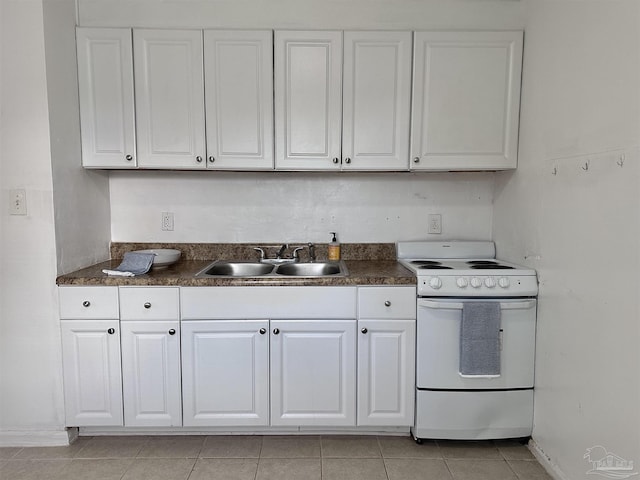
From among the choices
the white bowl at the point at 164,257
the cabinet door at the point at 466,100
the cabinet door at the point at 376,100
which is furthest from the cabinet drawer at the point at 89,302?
the cabinet door at the point at 466,100

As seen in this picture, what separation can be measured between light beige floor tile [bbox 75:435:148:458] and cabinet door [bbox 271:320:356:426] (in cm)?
72

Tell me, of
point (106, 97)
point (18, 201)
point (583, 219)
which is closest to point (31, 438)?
point (18, 201)

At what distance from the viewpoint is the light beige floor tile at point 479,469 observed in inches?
70.3

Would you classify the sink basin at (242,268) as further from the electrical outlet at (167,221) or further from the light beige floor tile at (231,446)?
the light beige floor tile at (231,446)

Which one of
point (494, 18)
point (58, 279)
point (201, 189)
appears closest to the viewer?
point (58, 279)

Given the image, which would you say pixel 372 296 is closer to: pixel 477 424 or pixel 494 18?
pixel 477 424

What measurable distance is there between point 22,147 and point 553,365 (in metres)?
2.72

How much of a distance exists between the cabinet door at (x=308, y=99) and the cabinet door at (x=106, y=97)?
81 cm

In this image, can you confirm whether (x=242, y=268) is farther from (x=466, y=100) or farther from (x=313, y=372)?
(x=466, y=100)

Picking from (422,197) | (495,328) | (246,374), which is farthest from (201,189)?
(495,328)

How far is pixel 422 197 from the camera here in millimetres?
2521

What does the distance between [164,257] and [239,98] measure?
100cm

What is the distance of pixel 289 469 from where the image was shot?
183 centimetres

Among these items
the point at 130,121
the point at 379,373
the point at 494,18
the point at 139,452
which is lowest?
the point at 139,452
